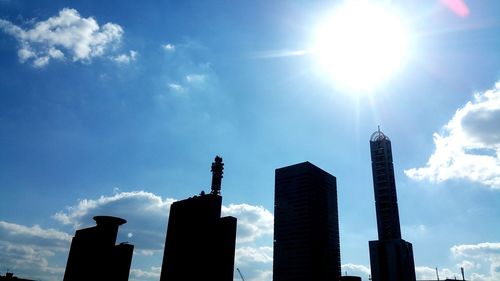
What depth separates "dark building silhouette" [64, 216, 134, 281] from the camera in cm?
13688

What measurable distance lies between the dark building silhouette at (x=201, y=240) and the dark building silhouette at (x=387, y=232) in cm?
6580

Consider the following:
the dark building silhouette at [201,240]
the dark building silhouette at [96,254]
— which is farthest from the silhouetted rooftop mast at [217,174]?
the dark building silhouette at [96,254]

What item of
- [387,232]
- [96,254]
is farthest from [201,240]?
[387,232]

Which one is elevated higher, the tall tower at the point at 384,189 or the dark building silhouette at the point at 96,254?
the tall tower at the point at 384,189

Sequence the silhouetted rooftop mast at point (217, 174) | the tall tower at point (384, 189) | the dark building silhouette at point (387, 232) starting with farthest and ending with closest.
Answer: the silhouetted rooftop mast at point (217, 174), the tall tower at point (384, 189), the dark building silhouette at point (387, 232)

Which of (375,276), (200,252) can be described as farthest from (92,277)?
(375,276)

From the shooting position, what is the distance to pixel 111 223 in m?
143

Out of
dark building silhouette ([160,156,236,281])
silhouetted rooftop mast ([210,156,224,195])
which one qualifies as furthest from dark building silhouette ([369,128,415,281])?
silhouetted rooftop mast ([210,156,224,195])

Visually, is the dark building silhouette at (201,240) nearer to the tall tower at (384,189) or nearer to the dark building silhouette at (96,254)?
the dark building silhouette at (96,254)

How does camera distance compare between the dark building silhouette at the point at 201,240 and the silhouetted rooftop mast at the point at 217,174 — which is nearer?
the dark building silhouette at the point at 201,240

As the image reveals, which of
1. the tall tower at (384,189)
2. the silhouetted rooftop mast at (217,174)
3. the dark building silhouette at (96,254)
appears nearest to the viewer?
the dark building silhouette at (96,254)

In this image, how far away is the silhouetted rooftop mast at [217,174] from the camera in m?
192

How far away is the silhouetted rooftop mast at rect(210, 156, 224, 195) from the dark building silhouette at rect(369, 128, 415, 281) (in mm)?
75126

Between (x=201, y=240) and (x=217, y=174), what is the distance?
35.2 meters
